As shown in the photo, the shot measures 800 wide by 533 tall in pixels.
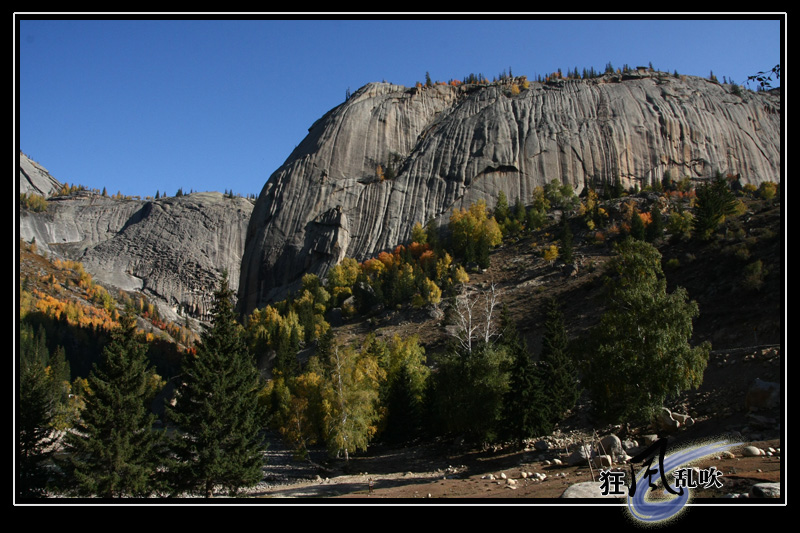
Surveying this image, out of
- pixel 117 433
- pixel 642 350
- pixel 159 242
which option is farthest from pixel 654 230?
pixel 159 242

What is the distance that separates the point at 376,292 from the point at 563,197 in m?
38.3

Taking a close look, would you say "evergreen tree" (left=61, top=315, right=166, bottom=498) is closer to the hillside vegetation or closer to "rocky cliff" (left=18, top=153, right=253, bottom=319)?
the hillside vegetation

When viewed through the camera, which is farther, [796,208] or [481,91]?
[481,91]

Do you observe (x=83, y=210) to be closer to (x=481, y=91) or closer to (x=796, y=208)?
(x=481, y=91)

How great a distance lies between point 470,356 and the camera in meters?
28.0

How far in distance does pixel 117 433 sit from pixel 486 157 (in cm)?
8934

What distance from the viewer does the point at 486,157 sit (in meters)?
101

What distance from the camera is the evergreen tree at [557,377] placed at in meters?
28.5

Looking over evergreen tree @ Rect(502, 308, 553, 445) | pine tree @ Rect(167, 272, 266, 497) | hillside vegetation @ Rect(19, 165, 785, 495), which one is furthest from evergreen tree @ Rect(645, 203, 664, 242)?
pine tree @ Rect(167, 272, 266, 497)

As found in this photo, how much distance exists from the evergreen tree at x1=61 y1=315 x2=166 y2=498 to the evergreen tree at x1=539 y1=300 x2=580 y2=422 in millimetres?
17880

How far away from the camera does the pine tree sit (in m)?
20.6

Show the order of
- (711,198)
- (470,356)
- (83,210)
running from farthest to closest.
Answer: (83,210) < (711,198) < (470,356)

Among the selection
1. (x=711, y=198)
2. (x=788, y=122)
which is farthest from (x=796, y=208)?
(x=711, y=198)
